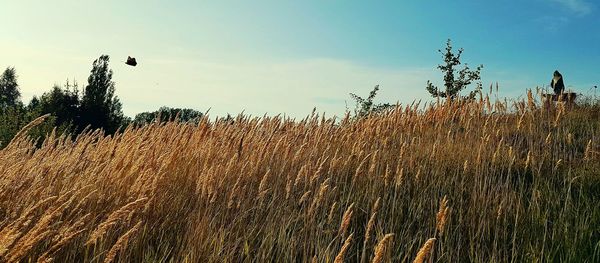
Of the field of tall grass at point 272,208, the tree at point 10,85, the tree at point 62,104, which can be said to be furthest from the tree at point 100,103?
the tree at point 10,85

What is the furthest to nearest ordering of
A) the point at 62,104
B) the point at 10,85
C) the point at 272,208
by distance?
the point at 10,85, the point at 62,104, the point at 272,208

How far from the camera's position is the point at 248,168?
4.74 metres

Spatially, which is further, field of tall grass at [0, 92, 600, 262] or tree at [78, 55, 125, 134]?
tree at [78, 55, 125, 134]

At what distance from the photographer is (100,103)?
98.6 ft

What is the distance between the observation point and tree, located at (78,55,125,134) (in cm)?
2941

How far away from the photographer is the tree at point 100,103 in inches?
1158

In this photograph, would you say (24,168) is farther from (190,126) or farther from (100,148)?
(190,126)

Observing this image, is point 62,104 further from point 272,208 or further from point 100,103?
point 272,208

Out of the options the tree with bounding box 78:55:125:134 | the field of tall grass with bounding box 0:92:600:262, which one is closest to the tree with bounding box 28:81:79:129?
the tree with bounding box 78:55:125:134

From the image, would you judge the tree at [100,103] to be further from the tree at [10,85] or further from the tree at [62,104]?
the tree at [10,85]

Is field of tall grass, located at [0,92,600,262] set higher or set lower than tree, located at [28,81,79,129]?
lower

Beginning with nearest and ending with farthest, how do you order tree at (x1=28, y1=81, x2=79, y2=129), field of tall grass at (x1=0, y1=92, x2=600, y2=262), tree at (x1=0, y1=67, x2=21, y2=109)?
field of tall grass at (x1=0, y1=92, x2=600, y2=262), tree at (x1=28, y1=81, x2=79, y2=129), tree at (x1=0, y1=67, x2=21, y2=109)

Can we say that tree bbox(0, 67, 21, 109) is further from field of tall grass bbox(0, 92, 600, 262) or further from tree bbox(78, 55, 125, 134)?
field of tall grass bbox(0, 92, 600, 262)

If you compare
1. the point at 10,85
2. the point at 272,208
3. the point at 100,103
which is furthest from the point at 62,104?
the point at 10,85
